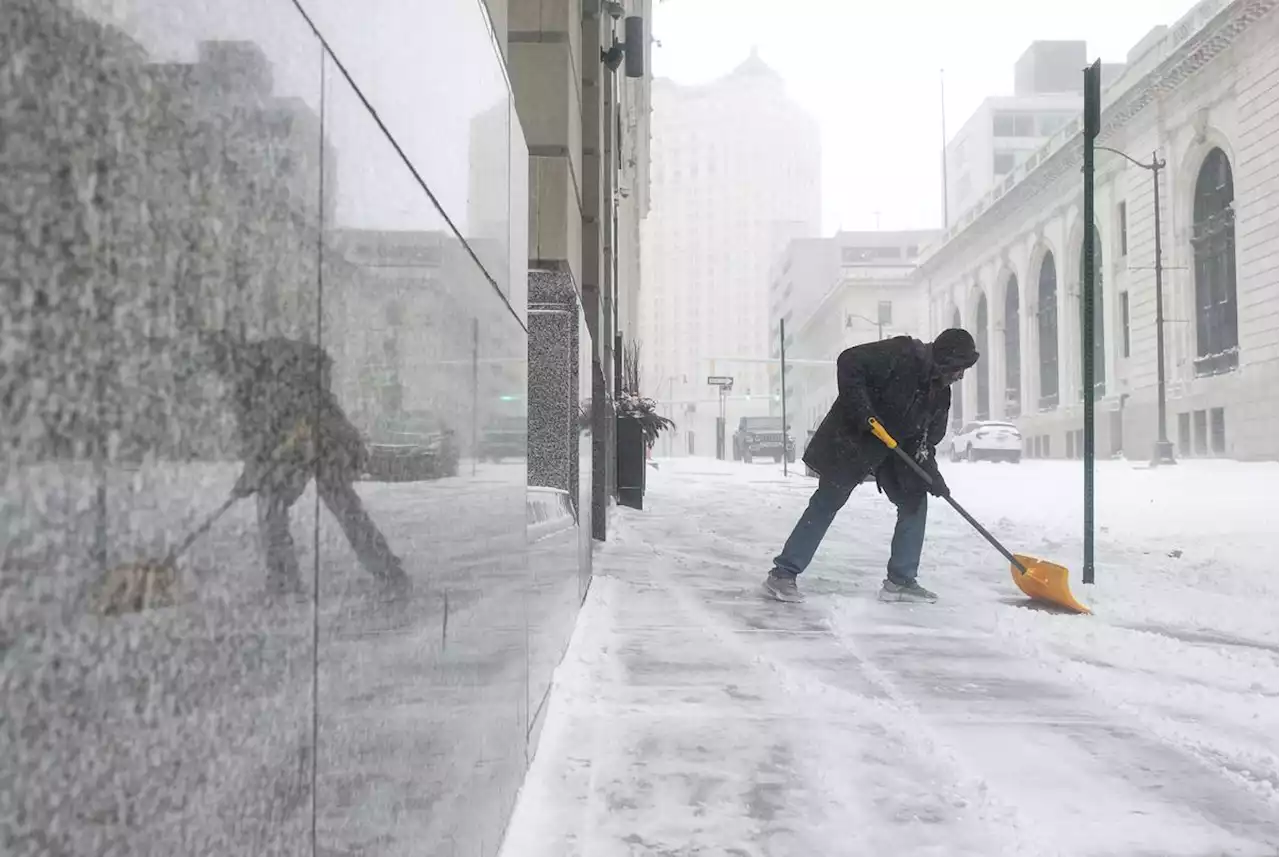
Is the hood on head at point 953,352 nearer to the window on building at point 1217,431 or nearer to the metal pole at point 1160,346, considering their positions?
the metal pole at point 1160,346

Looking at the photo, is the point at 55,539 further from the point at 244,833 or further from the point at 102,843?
the point at 244,833

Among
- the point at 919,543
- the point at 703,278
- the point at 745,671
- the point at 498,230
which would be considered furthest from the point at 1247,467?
the point at 703,278

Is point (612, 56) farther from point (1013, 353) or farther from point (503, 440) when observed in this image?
point (1013, 353)

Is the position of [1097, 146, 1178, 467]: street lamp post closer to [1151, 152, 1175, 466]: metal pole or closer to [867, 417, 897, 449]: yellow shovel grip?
[1151, 152, 1175, 466]: metal pole

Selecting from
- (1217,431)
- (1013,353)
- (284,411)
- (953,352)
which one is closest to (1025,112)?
(1013,353)

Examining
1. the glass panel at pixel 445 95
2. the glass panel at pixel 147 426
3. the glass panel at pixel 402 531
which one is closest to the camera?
the glass panel at pixel 147 426

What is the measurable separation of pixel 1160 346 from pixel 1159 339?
449mm

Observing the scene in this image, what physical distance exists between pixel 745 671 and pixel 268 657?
3083 millimetres

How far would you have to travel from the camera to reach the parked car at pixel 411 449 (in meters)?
1.22

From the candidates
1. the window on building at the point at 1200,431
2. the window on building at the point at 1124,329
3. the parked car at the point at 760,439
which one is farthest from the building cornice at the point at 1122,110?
the parked car at the point at 760,439

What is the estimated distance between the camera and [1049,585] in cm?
515

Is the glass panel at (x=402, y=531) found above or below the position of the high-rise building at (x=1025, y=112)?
below

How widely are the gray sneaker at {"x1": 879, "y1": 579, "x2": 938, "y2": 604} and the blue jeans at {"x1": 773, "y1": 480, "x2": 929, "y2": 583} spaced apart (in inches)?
1.4

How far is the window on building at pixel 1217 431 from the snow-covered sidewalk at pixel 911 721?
19883 mm
